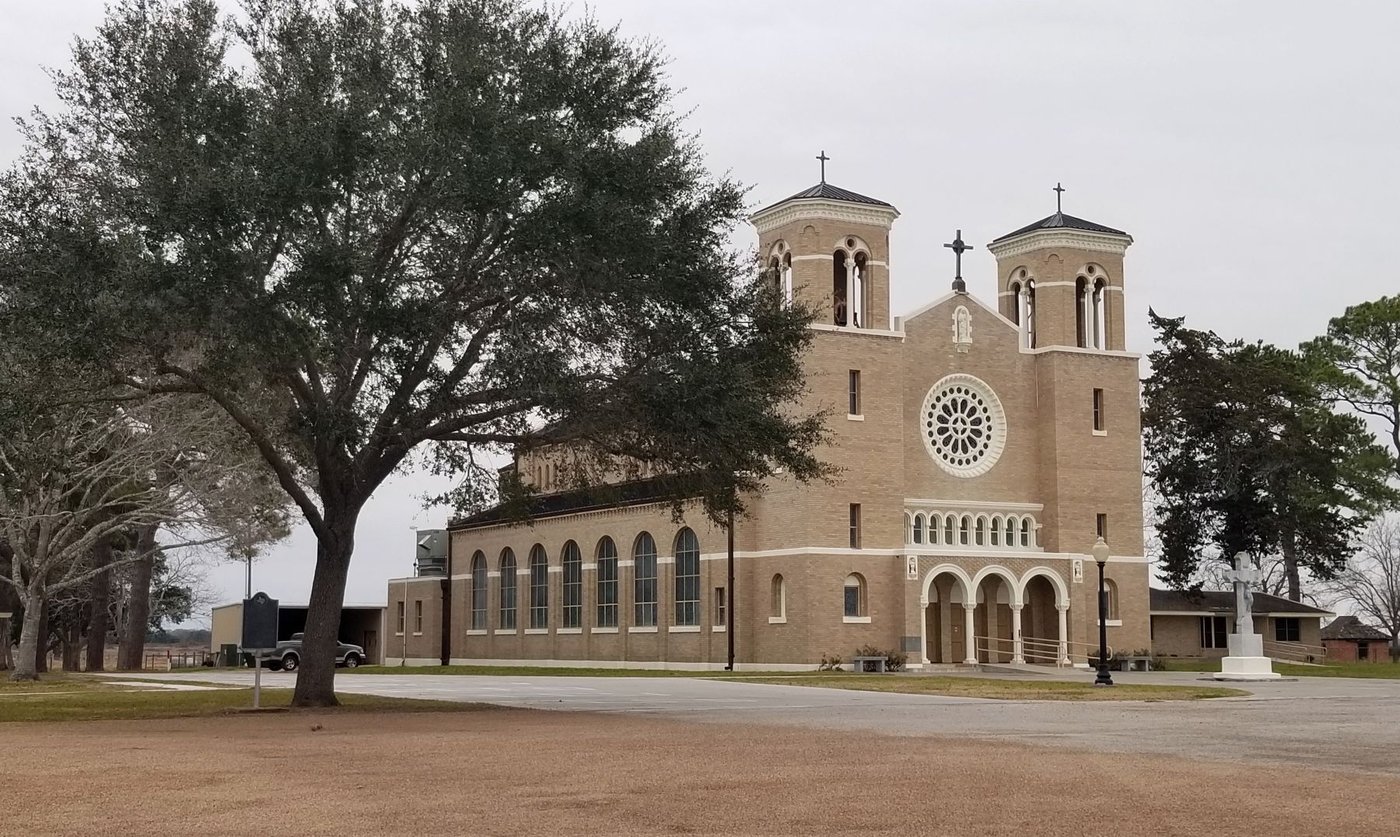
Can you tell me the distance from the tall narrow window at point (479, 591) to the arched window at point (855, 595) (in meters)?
23.0

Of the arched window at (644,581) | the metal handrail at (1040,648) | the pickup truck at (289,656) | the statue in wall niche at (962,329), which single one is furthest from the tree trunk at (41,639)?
the statue in wall niche at (962,329)

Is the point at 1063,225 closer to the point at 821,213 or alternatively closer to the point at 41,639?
the point at 821,213

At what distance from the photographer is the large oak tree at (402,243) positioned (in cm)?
2220

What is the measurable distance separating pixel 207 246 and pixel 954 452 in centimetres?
3827

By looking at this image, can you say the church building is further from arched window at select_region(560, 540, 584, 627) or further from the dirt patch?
the dirt patch

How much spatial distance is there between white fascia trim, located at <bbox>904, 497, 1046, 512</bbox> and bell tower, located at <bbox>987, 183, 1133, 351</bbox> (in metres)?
5.94

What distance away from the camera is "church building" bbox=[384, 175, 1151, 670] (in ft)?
173

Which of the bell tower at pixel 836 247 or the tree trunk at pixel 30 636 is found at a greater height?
the bell tower at pixel 836 247

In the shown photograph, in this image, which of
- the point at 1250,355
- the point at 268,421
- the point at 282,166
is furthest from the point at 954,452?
the point at 282,166

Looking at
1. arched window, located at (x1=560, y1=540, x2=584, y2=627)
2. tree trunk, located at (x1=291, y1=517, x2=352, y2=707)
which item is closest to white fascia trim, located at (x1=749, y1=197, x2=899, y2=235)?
arched window, located at (x1=560, y1=540, x2=584, y2=627)

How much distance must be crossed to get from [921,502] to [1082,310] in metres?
10.5

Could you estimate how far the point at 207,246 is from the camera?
21969 millimetres

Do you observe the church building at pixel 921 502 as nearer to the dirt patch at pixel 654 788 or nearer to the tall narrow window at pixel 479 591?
the tall narrow window at pixel 479 591

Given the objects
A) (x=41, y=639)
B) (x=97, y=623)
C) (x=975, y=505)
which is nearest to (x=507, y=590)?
(x=97, y=623)
